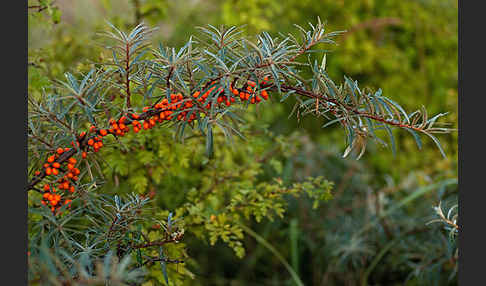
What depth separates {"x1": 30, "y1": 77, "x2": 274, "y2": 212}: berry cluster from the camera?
84 cm

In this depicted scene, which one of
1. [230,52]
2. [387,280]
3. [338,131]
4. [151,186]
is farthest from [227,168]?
[338,131]

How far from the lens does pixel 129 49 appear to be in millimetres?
886

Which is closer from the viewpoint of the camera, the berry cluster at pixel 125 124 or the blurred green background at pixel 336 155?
the berry cluster at pixel 125 124

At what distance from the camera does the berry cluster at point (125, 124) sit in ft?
2.77

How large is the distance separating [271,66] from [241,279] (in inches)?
61.0

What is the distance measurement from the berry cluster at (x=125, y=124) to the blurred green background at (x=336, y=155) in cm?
23

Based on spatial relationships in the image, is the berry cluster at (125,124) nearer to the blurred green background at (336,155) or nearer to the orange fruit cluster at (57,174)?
the orange fruit cluster at (57,174)

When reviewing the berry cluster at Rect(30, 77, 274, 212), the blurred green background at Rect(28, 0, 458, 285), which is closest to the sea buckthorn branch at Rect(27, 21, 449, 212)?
the berry cluster at Rect(30, 77, 274, 212)

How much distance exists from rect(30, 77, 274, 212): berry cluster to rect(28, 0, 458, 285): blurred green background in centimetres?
23

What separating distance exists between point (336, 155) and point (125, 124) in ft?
3.37

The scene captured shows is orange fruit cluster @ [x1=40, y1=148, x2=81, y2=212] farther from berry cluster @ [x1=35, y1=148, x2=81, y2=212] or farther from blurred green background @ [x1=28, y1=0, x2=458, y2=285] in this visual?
blurred green background @ [x1=28, y1=0, x2=458, y2=285]

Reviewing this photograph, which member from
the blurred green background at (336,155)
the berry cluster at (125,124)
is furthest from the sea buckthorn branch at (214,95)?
the blurred green background at (336,155)

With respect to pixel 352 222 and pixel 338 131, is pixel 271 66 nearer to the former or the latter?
pixel 352 222

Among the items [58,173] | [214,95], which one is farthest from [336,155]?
[58,173]
